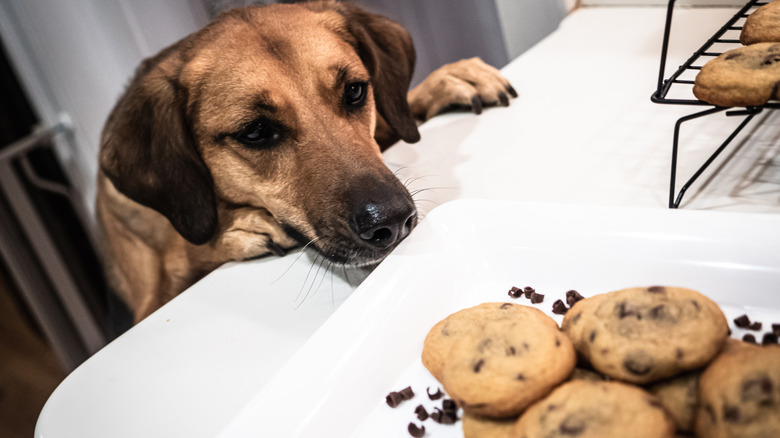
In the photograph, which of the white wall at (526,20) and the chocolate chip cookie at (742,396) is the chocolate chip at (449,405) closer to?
the chocolate chip cookie at (742,396)

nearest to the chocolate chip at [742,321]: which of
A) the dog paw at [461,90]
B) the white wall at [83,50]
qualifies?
the dog paw at [461,90]

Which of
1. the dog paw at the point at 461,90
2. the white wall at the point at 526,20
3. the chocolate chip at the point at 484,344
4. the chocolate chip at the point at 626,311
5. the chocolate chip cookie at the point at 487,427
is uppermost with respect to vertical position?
the white wall at the point at 526,20

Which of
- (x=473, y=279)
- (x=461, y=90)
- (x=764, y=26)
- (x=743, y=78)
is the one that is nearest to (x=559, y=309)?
(x=473, y=279)

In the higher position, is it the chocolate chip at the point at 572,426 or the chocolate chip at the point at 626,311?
the chocolate chip at the point at 626,311

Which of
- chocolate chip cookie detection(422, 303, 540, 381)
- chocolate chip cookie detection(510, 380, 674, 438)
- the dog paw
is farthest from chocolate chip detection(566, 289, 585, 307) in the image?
the dog paw

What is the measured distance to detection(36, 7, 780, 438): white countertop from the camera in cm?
95

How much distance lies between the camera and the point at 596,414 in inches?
22.6

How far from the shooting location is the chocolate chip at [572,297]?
0.85 metres

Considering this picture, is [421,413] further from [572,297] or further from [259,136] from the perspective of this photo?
[259,136]

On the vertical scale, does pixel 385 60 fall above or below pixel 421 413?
above

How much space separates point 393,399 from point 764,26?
0.95m

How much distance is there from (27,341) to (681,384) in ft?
6.86

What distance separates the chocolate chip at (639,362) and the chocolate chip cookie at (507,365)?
7cm

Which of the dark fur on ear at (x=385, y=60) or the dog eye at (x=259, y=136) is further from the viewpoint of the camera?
the dark fur on ear at (x=385, y=60)
